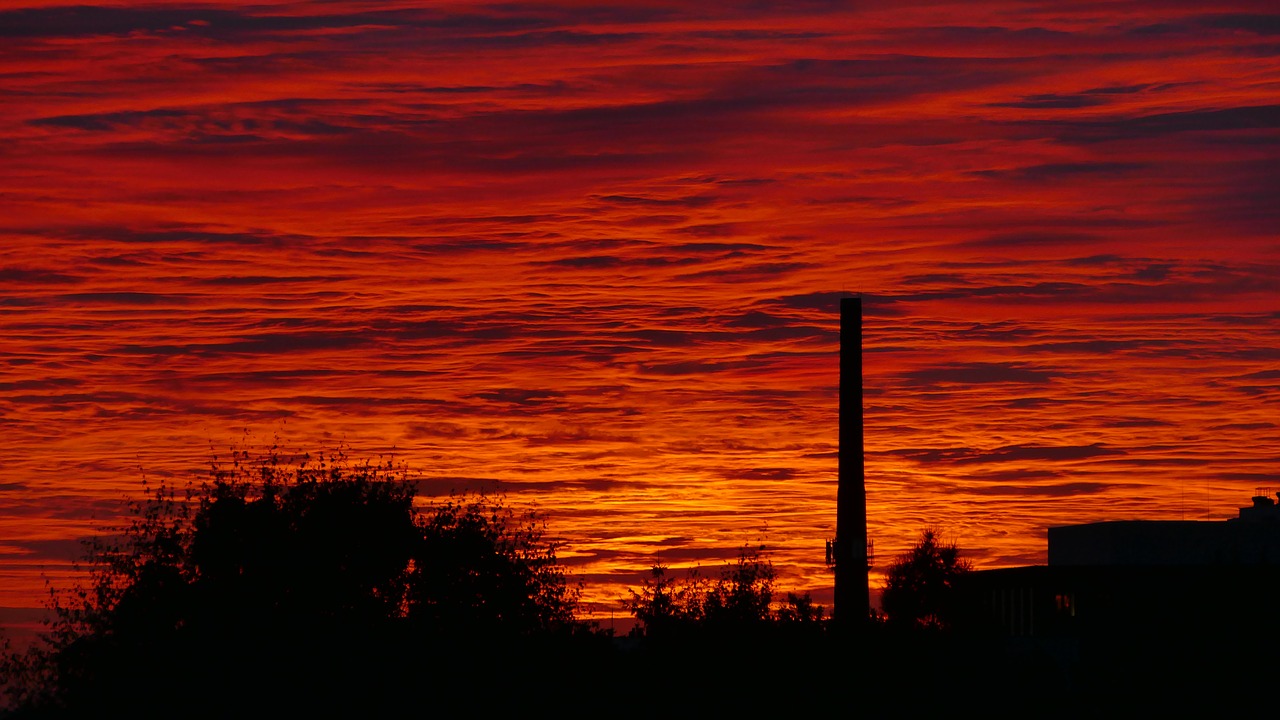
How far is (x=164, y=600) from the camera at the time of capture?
53625mm

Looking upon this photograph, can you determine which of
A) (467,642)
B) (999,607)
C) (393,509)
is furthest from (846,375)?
(467,642)

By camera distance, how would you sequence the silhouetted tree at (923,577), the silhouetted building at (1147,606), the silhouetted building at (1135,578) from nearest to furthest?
1. the silhouetted building at (1147,606)
2. the silhouetted building at (1135,578)
3. the silhouetted tree at (923,577)

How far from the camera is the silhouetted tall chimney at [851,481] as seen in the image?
69750 millimetres

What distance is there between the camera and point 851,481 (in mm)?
70625

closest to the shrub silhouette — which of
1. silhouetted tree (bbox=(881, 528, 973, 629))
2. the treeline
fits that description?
the treeline

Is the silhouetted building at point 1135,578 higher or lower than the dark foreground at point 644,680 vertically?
higher

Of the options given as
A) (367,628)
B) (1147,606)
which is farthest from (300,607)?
(1147,606)

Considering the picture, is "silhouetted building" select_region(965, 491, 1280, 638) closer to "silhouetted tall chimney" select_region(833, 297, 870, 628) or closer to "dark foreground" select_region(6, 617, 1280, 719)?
"silhouetted tall chimney" select_region(833, 297, 870, 628)

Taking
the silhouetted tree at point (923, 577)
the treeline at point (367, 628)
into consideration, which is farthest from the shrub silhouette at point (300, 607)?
the silhouetted tree at point (923, 577)

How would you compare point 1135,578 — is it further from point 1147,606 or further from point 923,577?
point 923,577

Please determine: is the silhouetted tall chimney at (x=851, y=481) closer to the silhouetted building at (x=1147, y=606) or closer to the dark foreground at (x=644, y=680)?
the silhouetted building at (x=1147, y=606)

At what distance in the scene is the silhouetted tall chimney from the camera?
69750 millimetres

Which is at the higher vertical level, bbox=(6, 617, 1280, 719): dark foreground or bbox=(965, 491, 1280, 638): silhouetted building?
bbox=(965, 491, 1280, 638): silhouetted building

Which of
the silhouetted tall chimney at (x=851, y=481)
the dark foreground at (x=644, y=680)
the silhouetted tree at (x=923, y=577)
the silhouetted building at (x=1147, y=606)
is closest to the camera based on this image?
the dark foreground at (x=644, y=680)
